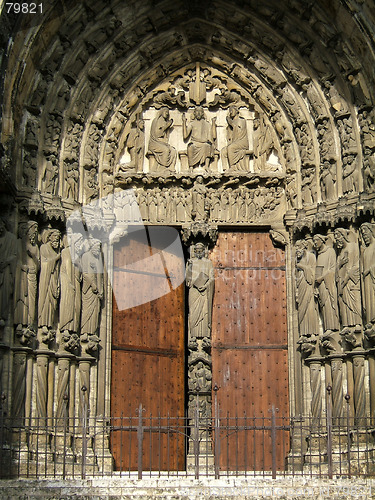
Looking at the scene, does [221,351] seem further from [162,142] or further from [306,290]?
[162,142]

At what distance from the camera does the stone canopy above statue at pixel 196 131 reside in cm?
1203

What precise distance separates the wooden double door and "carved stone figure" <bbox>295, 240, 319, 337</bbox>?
45cm

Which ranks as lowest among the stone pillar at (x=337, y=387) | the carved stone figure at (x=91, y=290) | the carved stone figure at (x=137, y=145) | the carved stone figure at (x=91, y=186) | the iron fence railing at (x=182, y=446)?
the iron fence railing at (x=182, y=446)

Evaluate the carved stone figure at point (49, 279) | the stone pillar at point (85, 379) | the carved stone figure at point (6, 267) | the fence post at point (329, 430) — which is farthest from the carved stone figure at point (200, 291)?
the carved stone figure at point (6, 267)

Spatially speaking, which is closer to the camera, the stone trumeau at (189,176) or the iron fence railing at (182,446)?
the iron fence railing at (182,446)

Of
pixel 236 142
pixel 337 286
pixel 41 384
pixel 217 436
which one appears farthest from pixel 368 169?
pixel 41 384

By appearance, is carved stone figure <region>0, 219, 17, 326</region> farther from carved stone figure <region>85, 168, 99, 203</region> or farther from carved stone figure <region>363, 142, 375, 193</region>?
carved stone figure <region>363, 142, 375, 193</region>

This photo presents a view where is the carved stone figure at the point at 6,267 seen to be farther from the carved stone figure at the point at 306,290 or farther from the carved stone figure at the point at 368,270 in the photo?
the carved stone figure at the point at 368,270

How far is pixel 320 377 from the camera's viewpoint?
10.9m

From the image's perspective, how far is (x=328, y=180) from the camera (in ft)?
37.2

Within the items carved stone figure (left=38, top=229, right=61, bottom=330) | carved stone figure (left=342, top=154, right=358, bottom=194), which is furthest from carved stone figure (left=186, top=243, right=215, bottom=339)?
carved stone figure (left=342, top=154, right=358, bottom=194)

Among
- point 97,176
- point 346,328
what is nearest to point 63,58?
point 97,176

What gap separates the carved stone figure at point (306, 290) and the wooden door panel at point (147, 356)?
166cm

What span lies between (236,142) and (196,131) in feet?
1.94
